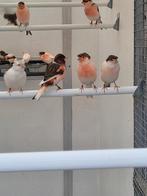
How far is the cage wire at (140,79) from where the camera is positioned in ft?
3.85

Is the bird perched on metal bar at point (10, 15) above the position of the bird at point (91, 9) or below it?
above

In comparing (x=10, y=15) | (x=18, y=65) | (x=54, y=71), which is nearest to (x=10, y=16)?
(x=10, y=15)

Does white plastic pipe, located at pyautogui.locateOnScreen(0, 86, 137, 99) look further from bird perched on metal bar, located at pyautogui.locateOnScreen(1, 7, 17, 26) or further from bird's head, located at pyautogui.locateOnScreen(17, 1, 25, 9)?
bird perched on metal bar, located at pyautogui.locateOnScreen(1, 7, 17, 26)

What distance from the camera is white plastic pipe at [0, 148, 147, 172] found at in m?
0.43

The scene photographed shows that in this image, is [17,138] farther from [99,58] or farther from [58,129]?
[99,58]

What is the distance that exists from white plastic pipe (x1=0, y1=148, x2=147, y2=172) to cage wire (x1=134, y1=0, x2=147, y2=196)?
0.74 meters

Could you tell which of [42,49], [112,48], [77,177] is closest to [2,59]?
[42,49]

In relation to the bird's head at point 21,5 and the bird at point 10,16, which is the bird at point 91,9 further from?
the bird at point 10,16

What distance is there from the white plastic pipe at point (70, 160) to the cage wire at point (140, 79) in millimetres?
737

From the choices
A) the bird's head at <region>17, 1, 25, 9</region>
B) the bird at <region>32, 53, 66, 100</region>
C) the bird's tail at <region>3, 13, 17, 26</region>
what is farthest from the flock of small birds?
the bird's tail at <region>3, 13, 17, 26</region>

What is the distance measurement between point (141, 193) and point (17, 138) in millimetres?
1239

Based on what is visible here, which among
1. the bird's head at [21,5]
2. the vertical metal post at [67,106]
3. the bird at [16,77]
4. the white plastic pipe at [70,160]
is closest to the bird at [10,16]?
the vertical metal post at [67,106]

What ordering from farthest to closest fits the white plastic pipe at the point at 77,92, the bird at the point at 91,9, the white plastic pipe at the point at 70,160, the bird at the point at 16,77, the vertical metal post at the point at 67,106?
the vertical metal post at the point at 67,106, the bird at the point at 91,9, the bird at the point at 16,77, the white plastic pipe at the point at 77,92, the white plastic pipe at the point at 70,160

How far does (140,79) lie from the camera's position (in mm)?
1221
